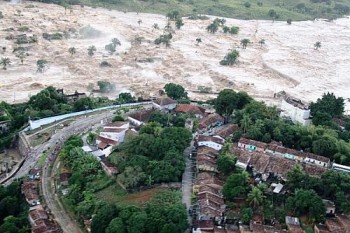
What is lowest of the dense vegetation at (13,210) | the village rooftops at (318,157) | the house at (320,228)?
the dense vegetation at (13,210)

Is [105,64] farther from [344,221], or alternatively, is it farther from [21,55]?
[344,221]

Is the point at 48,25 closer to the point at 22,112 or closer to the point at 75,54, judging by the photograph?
the point at 75,54

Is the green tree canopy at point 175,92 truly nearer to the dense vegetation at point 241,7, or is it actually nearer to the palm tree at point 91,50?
the palm tree at point 91,50

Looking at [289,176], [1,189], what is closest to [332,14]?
[289,176]

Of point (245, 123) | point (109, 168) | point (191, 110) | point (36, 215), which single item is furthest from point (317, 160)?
point (36, 215)

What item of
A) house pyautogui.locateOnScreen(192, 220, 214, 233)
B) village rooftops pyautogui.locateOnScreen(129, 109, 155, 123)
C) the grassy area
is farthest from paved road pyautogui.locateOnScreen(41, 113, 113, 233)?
the grassy area

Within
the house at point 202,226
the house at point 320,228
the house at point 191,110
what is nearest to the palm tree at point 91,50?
the house at point 191,110
